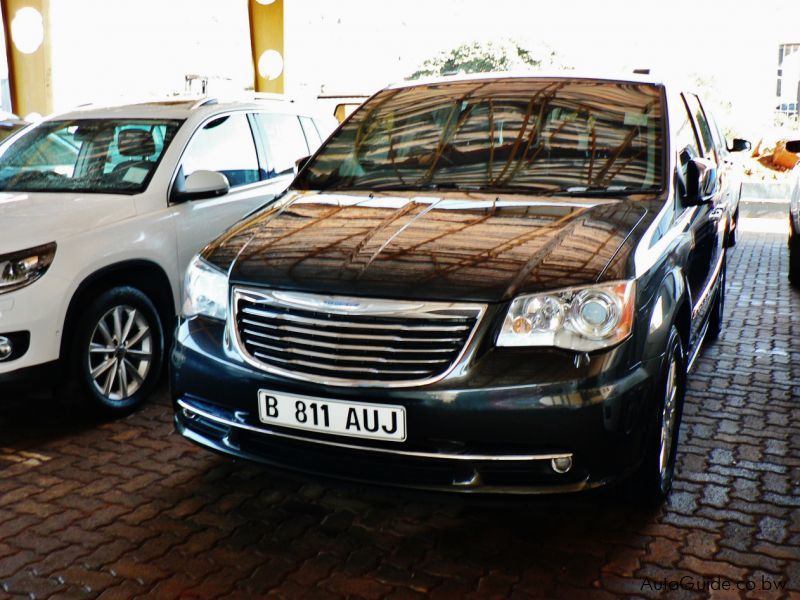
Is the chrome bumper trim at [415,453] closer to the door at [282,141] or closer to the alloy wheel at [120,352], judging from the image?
the alloy wheel at [120,352]

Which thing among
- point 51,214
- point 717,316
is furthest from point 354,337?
point 717,316

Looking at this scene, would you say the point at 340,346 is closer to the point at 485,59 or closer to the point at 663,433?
the point at 663,433

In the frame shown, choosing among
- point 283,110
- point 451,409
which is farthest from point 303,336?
point 283,110

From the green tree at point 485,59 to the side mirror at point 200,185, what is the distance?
32.2 metres

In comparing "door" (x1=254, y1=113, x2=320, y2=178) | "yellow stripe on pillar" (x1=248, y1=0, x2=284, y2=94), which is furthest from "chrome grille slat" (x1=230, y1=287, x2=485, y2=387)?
"yellow stripe on pillar" (x1=248, y1=0, x2=284, y2=94)

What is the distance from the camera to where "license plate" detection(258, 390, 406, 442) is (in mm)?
2857

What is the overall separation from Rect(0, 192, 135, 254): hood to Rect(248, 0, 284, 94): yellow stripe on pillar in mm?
13273

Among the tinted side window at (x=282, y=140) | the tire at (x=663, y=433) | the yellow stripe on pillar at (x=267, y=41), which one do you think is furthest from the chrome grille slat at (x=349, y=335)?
the yellow stripe on pillar at (x=267, y=41)

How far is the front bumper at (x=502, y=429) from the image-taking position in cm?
277

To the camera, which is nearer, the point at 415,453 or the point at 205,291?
the point at 415,453

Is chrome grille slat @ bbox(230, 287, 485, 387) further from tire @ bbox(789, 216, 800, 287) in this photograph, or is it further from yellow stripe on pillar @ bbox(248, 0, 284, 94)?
yellow stripe on pillar @ bbox(248, 0, 284, 94)

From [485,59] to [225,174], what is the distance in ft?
111

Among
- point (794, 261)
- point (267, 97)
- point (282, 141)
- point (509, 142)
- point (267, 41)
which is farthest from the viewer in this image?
point (267, 41)

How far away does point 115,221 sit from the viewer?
4.57 metres
